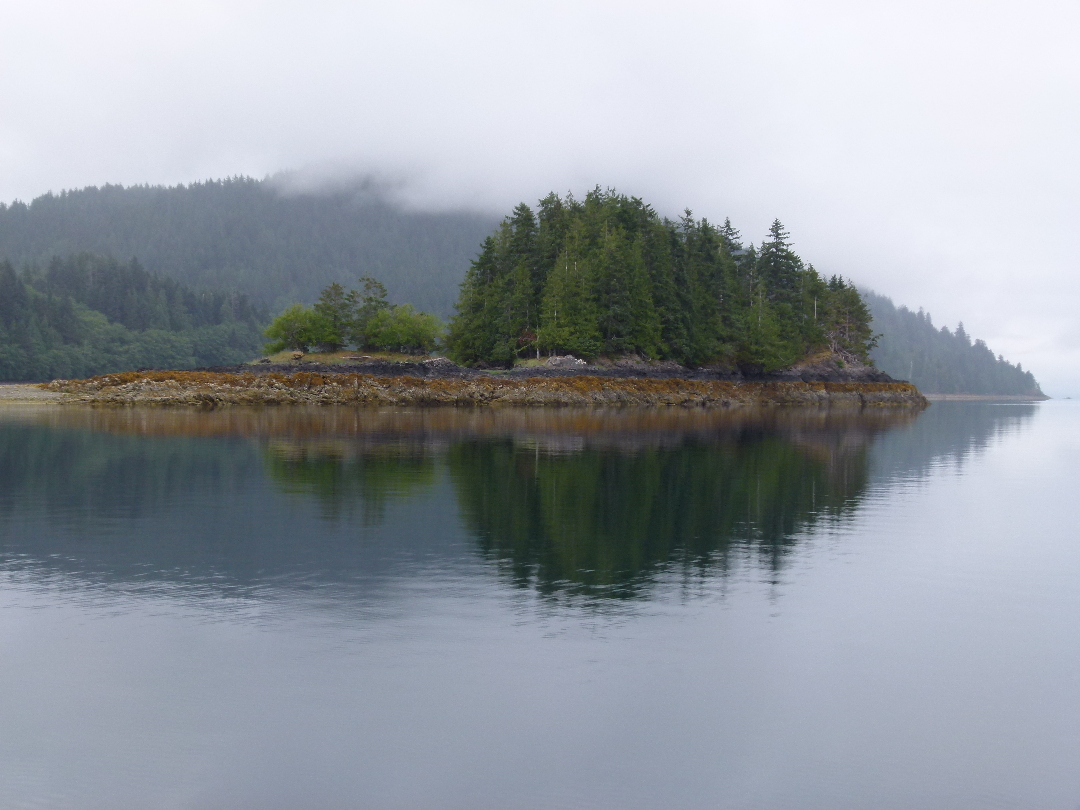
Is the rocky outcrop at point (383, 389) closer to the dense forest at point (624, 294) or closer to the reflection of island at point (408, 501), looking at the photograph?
the dense forest at point (624, 294)

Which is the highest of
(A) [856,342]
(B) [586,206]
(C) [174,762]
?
(B) [586,206]

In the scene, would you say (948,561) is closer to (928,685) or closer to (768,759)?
(928,685)

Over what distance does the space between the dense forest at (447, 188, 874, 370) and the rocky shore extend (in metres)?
3.90

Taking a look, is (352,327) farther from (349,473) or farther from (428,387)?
(349,473)

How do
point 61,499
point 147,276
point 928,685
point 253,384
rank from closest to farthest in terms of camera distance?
point 928,685, point 61,499, point 253,384, point 147,276

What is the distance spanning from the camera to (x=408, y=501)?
19359mm

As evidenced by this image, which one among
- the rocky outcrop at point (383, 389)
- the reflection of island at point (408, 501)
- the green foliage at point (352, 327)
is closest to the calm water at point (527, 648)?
the reflection of island at point (408, 501)

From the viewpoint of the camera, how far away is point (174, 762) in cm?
691

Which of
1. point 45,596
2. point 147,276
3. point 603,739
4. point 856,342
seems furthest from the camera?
point 147,276

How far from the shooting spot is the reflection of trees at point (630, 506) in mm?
14008

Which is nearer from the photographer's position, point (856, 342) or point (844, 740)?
point (844, 740)

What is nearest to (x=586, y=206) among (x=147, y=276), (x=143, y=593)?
(x=143, y=593)

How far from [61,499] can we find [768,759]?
1715 cm

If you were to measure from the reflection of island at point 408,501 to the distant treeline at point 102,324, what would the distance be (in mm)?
110972
